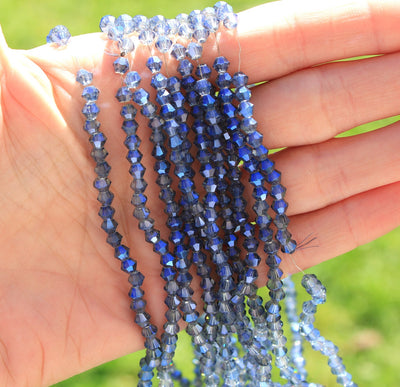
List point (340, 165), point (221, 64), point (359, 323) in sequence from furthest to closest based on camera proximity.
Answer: point (359, 323) → point (340, 165) → point (221, 64)

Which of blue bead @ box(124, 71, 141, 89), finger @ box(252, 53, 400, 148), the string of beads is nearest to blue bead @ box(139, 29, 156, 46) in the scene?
the string of beads

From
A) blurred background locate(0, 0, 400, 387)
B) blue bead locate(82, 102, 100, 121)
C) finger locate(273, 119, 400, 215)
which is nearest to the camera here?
blue bead locate(82, 102, 100, 121)

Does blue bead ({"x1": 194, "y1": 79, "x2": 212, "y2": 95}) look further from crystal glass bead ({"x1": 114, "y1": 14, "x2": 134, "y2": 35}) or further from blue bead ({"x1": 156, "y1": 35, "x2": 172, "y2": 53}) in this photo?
crystal glass bead ({"x1": 114, "y1": 14, "x2": 134, "y2": 35})

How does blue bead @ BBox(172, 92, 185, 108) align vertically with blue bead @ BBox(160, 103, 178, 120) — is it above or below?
above

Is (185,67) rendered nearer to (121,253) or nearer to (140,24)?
(140,24)

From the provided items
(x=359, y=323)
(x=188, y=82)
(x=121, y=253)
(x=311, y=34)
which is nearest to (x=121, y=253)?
(x=121, y=253)

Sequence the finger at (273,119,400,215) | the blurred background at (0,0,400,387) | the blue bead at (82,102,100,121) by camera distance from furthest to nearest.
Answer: the blurred background at (0,0,400,387)
the finger at (273,119,400,215)
the blue bead at (82,102,100,121)
